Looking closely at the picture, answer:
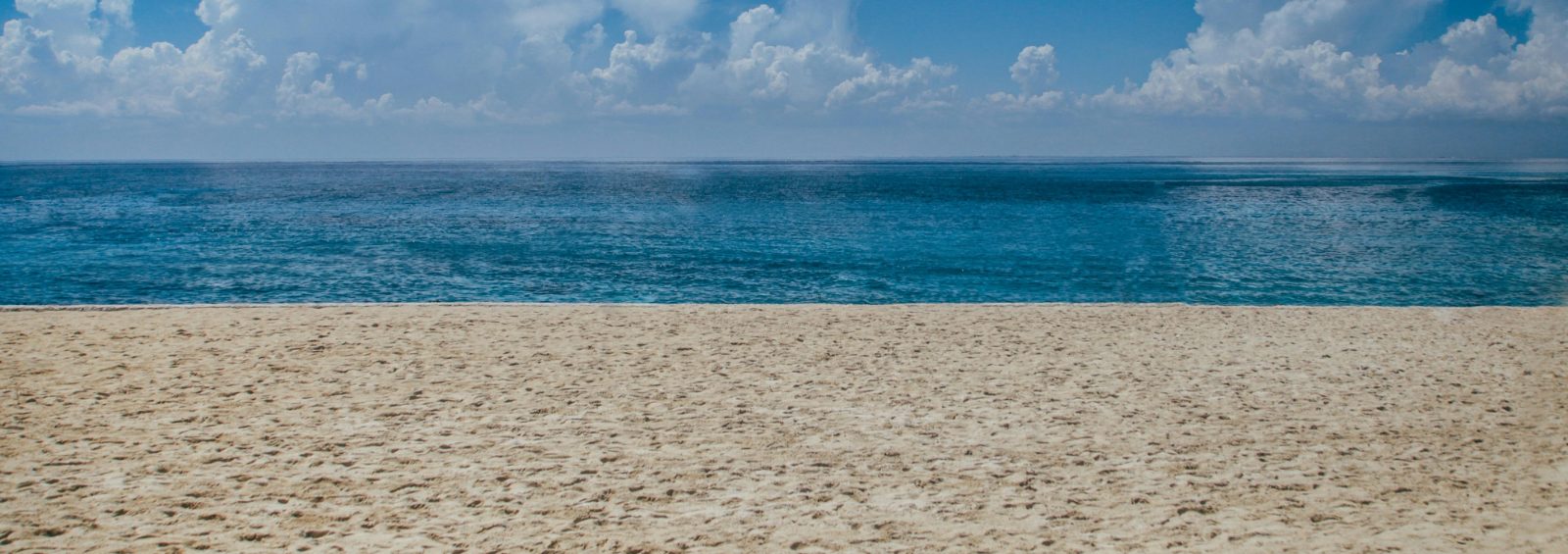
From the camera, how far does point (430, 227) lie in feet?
147

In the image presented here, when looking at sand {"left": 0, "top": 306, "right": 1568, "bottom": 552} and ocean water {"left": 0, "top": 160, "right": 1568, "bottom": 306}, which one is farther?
ocean water {"left": 0, "top": 160, "right": 1568, "bottom": 306}

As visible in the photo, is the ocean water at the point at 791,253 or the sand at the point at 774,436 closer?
the sand at the point at 774,436

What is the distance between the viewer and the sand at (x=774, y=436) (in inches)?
272

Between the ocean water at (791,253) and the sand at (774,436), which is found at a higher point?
the sand at (774,436)

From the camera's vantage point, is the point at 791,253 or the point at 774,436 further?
the point at 791,253

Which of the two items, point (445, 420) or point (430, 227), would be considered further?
point (430, 227)

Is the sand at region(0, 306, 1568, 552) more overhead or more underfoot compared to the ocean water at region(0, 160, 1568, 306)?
more overhead

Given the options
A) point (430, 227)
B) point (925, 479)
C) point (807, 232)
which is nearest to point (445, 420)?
point (925, 479)

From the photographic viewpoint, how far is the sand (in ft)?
22.7

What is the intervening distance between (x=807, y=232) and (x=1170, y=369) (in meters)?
29.7

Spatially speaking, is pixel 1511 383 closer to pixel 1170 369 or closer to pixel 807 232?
pixel 1170 369

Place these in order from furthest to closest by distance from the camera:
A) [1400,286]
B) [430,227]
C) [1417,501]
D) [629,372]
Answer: [430,227] < [1400,286] < [629,372] < [1417,501]

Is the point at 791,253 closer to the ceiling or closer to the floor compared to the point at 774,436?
closer to the floor

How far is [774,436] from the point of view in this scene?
915 centimetres
